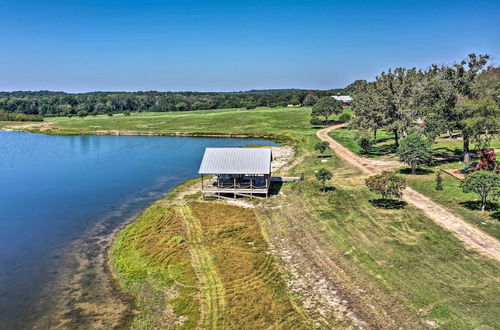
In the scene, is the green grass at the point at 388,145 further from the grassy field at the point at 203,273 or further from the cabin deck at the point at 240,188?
the grassy field at the point at 203,273

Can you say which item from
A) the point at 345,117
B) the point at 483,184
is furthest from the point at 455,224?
the point at 345,117

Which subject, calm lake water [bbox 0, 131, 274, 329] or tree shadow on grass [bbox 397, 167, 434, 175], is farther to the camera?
tree shadow on grass [bbox 397, 167, 434, 175]

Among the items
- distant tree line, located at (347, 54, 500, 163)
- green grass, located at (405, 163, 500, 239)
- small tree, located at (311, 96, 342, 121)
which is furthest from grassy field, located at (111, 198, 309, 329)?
small tree, located at (311, 96, 342, 121)

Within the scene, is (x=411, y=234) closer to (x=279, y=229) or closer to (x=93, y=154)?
(x=279, y=229)

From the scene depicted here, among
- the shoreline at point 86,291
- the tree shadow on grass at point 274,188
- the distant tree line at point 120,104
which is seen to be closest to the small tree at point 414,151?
the tree shadow on grass at point 274,188

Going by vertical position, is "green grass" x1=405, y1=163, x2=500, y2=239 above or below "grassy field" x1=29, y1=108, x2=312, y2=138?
below

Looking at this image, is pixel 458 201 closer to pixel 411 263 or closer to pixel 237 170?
pixel 411 263

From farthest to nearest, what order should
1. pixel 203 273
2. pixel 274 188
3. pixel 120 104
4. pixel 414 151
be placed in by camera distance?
pixel 120 104, pixel 414 151, pixel 274 188, pixel 203 273

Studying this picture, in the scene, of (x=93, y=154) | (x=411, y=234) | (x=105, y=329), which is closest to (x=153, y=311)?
(x=105, y=329)

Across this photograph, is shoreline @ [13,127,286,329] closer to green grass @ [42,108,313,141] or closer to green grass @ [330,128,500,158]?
green grass @ [330,128,500,158]
